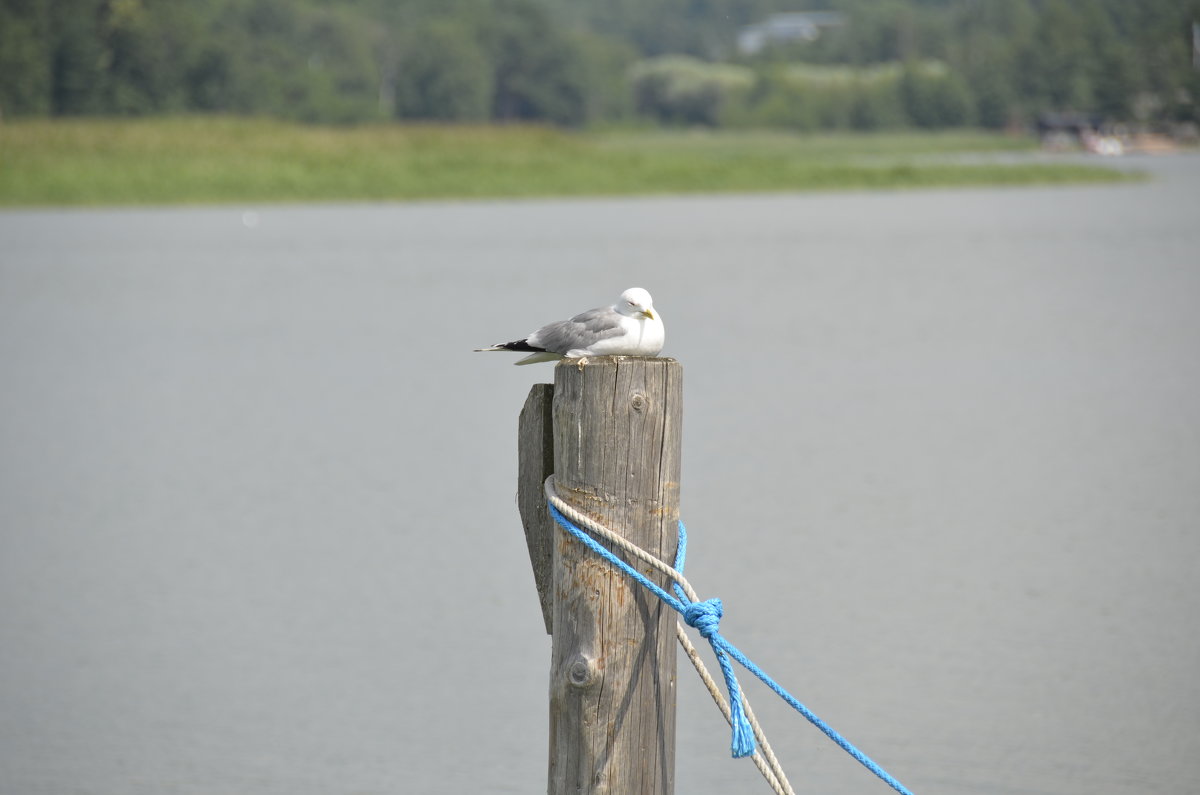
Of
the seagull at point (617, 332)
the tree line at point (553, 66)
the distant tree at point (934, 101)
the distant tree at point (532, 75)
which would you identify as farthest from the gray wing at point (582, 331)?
the distant tree at point (532, 75)

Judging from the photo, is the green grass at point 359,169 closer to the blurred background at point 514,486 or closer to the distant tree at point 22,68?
the blurred background at point 514,486

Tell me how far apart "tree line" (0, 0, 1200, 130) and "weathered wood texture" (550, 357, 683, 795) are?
54.4 meters

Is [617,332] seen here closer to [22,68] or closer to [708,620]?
[708,620]

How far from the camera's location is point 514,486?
8016mm

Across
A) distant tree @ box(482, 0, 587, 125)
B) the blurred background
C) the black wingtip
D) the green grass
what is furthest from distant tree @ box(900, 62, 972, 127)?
the black wingtip

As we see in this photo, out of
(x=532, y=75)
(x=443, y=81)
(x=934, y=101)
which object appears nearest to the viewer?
(x=443, y=81)

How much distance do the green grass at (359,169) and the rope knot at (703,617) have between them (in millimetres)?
27800

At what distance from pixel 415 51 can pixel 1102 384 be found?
72624 mm

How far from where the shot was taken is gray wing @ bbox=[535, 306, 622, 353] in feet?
11.0

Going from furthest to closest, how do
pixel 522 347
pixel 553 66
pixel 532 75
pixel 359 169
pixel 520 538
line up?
pixel 532 75 < pixel 553 66 < pixel 359 169 < pixel 520 538 < pixel 522 347

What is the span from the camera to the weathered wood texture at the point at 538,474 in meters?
3.12

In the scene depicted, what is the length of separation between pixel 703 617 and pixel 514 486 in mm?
5037

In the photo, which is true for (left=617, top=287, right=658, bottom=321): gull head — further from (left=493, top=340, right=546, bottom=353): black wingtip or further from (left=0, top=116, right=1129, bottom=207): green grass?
(left=0, top=116, right=1129, bottom=207): green grass

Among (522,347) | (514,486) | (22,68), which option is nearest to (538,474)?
(522,347)
